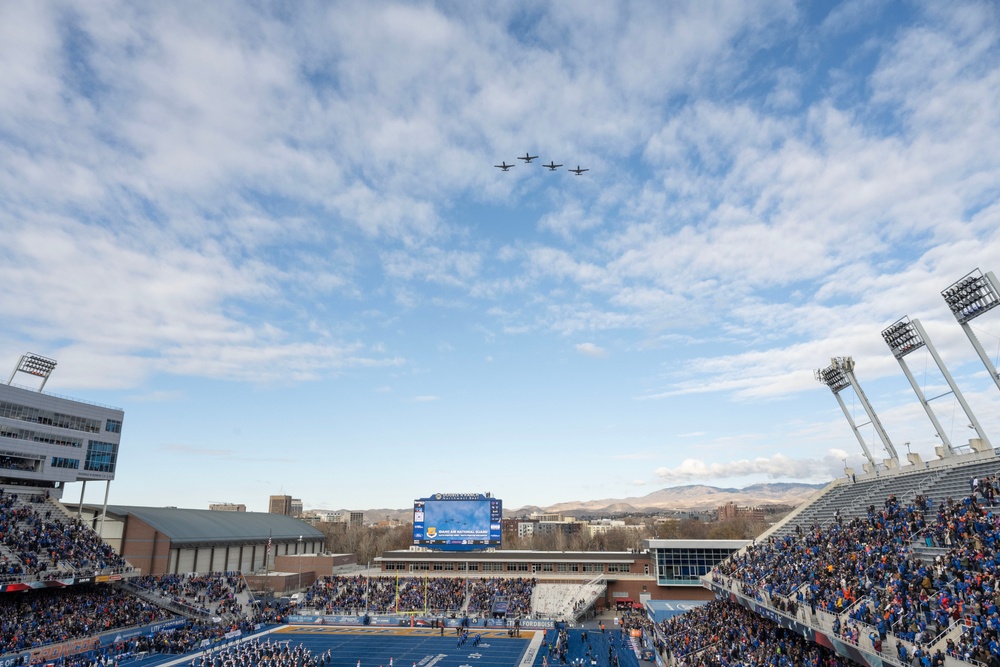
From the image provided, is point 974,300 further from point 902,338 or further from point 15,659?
point 15,659

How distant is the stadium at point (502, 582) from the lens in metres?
26.2

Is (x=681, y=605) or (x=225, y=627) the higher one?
(x=225, y=627)

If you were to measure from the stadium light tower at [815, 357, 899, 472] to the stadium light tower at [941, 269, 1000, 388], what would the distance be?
1199 centimetres

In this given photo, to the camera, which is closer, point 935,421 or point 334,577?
point 935,421

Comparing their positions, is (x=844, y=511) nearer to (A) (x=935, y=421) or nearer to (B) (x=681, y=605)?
(A) (x=935, y=421)

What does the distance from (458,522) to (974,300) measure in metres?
48.7

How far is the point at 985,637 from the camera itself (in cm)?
1927

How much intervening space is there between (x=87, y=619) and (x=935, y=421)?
57.7m

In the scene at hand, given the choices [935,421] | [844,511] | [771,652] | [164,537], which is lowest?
[771,652]

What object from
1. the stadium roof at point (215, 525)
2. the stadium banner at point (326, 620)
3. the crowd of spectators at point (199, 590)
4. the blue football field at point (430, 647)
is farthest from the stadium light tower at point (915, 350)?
the stadium roof at point (215, 525)

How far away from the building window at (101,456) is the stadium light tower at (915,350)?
220 feet

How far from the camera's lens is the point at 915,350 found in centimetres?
3878

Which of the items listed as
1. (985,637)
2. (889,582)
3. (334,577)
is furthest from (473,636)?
(985,637)

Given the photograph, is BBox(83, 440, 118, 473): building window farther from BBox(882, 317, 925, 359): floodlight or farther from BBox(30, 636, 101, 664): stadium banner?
BBox(882, 317, 925, 359): floodlight
